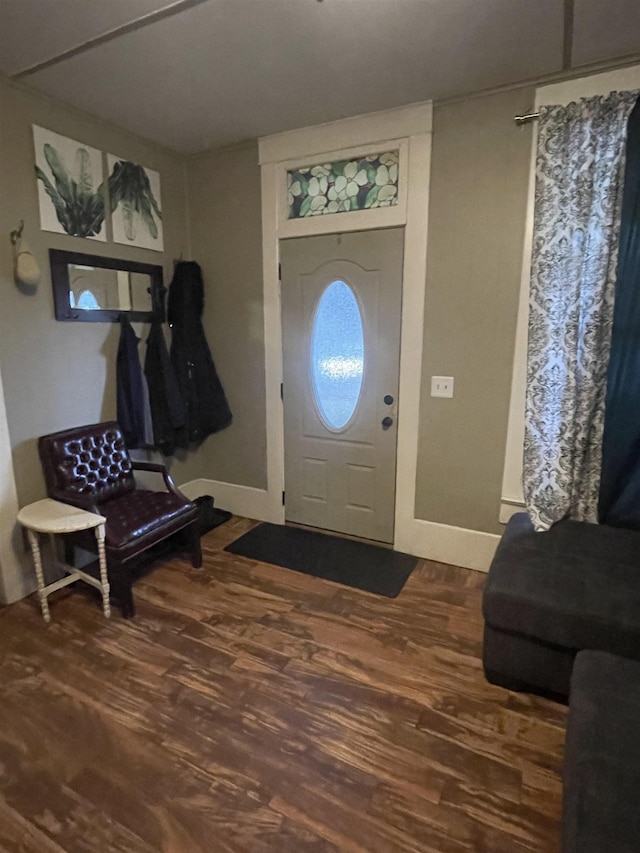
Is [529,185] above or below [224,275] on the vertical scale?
above

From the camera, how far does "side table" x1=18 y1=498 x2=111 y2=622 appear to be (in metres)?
2.20

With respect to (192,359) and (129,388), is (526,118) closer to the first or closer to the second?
(192,359)

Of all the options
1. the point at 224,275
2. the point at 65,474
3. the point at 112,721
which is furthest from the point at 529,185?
the point at 112,721

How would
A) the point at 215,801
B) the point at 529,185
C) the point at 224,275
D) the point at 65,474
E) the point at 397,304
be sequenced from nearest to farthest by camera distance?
the point at 215,801
the point at 529,185
the point at 65,474
the point at 397,304
the point at 224,275

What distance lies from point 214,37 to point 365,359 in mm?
1735

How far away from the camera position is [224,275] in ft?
10.8

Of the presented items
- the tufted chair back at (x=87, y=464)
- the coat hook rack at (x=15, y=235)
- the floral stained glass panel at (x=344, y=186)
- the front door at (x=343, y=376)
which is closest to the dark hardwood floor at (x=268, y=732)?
the tufted chair back at (x=87, y=464)

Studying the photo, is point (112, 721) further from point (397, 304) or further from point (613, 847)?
point (397, 304)

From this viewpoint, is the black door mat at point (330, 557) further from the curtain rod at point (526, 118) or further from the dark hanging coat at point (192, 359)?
the curtain rod at point (526, 118)

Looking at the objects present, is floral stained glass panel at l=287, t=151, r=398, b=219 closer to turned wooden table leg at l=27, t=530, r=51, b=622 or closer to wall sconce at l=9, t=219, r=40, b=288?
wall sconce at l=9, t=219, r=40, b=288

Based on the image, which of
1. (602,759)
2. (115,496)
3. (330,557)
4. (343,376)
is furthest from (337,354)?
(602,759)

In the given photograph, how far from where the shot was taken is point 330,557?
2961 mm

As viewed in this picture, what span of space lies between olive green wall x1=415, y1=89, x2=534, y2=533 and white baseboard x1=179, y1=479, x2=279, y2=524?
Result: 4.12 feet

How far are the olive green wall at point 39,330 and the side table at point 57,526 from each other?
0.24 metres
